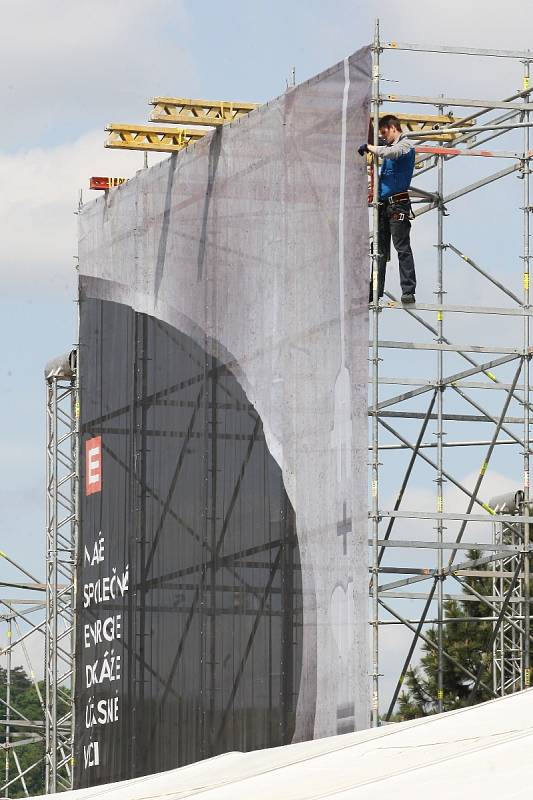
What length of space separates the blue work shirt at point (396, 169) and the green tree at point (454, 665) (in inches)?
469

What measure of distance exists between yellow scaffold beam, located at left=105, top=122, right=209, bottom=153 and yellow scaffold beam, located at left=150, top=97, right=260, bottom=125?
3.70 ft

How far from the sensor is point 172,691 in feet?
91.5

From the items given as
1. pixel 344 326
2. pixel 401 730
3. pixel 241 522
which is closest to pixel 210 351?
pixel 241 522

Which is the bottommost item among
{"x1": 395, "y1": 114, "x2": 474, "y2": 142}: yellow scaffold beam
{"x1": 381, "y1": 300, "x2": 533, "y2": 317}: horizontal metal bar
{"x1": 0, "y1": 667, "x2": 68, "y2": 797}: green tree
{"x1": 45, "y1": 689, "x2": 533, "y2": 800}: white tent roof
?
{"x1": 0, "y1": 667, "x2": 68, "y2": 797}: green tree

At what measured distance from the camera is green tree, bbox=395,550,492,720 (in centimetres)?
3444

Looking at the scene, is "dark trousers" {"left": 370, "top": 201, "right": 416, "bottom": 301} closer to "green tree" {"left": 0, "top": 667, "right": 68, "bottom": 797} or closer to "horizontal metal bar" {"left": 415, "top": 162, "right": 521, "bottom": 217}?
"horizontal metal bar" {"left": 415, "top": 162, "right": 521, "bottom": 217}

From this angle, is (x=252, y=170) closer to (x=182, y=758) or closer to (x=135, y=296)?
(x=135, y=296)

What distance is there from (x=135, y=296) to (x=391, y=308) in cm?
803

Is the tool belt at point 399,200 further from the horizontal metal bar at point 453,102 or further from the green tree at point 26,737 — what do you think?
the green tree at point 26,737

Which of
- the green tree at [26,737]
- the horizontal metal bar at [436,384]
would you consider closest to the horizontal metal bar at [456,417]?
the horizontal metal bar at [436,384]

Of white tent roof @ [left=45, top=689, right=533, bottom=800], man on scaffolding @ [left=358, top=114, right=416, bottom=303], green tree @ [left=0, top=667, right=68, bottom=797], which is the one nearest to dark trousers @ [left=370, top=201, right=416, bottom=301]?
man on scaffolding @ [left=358, top=114, right=416, bottom=303]

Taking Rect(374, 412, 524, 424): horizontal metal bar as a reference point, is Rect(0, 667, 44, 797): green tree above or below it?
below

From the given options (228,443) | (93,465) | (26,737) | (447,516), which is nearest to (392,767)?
(447,516)

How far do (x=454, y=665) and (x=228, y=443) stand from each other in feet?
31.7
